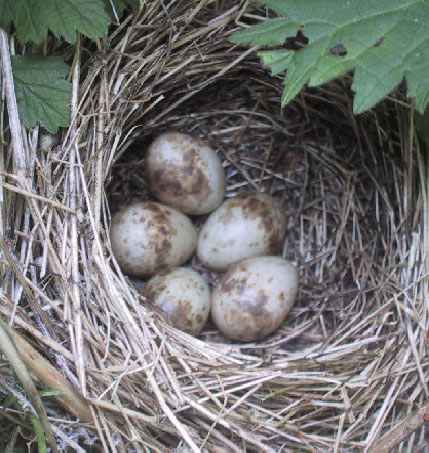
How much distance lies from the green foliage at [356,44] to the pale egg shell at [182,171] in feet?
1.67

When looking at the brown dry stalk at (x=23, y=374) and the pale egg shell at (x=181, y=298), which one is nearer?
the brown dry stalk at (x=23, y=374)

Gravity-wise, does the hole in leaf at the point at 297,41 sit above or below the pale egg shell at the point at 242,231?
above

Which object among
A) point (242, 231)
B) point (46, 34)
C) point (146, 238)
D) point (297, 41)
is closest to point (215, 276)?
point (242, 231)

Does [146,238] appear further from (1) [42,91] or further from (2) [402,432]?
(2) [402,432]

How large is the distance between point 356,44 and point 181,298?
2.60ft

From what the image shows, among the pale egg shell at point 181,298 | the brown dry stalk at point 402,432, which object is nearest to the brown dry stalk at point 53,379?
the pale egg shell at point 181,298

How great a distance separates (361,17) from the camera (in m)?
1.37

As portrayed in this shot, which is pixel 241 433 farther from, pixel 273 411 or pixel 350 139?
pixel 350 139

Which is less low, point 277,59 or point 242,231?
point 277,59

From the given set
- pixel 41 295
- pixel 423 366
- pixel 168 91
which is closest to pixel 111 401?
pixel 41 295

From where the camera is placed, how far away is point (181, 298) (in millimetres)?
1714

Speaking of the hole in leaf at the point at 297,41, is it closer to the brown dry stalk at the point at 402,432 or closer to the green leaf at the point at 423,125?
the green leaf at the point at 423,125

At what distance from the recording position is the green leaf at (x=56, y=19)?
1428mm

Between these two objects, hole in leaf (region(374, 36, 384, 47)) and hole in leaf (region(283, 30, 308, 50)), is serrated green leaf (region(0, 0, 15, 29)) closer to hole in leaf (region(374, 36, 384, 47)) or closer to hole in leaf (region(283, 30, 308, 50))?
hole in leaf (region(283, 30, 308, 50))
